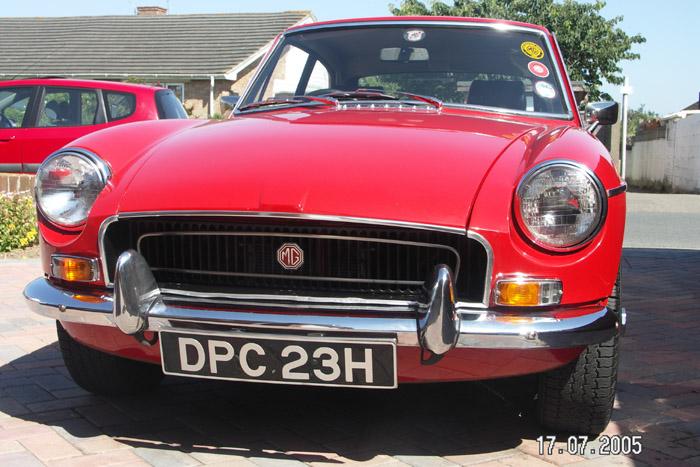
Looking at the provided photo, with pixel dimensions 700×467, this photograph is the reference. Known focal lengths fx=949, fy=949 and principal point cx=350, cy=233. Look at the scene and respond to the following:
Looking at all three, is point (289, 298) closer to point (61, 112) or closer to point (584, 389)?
point (584, 389)

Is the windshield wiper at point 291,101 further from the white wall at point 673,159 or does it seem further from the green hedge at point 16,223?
the white wall at point 673,159

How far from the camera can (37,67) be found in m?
27.7

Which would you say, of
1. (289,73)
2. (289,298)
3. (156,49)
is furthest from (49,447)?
(156,49)

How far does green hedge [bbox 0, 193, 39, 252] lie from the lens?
313 inches

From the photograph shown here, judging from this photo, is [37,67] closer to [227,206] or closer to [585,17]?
[585,17]

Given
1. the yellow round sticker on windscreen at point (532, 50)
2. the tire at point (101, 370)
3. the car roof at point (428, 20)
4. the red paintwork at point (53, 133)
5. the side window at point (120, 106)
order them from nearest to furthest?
the tire at point (101, 370)
the yellow round sticker on windscreen at point (532, 50)
the car roof at point (428, 20)
the red paintwork at point (53, 133)
the side window at point (120, 106)

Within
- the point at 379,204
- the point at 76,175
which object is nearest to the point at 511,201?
the point at 379,204

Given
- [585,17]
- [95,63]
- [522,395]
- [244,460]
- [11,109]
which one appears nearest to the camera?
[244,460]

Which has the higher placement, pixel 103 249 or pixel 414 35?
pixel 414 35

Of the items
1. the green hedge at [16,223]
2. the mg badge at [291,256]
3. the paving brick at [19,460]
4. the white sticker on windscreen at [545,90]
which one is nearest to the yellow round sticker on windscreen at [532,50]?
the white sticker on windscreen at [545,90]

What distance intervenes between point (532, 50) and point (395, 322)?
191 cm

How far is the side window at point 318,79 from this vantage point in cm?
428

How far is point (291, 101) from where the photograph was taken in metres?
3.89

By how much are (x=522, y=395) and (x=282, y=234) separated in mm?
1304
